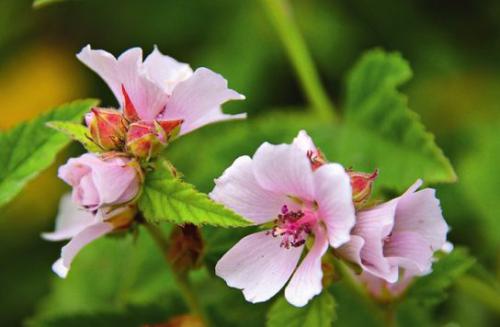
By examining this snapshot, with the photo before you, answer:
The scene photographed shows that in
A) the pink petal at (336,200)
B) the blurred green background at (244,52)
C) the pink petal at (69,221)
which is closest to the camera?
the pink petal at (336,200)

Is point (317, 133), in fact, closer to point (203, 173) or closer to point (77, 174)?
point (203, 173)

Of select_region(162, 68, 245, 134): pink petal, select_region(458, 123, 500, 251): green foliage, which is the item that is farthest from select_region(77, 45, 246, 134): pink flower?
select_region(458, 123, 500, 251): green foliage

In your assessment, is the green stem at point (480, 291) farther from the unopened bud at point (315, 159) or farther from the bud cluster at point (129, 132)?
the bud cluster at point (129, 132)

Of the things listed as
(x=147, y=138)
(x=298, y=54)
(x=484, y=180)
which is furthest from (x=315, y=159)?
(x=484, y=180)

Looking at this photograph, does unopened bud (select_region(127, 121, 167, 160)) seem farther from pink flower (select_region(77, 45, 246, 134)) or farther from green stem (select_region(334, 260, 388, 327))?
green stem (select_region(334, 260, 388, 327))

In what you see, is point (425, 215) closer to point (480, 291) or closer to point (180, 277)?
point (180, 277)

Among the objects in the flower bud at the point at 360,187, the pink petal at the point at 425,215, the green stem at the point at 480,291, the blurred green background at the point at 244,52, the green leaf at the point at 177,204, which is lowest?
the green stem at the point at 480,291

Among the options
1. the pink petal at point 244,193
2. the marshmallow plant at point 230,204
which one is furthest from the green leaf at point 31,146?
the pink petal at point 244,193
